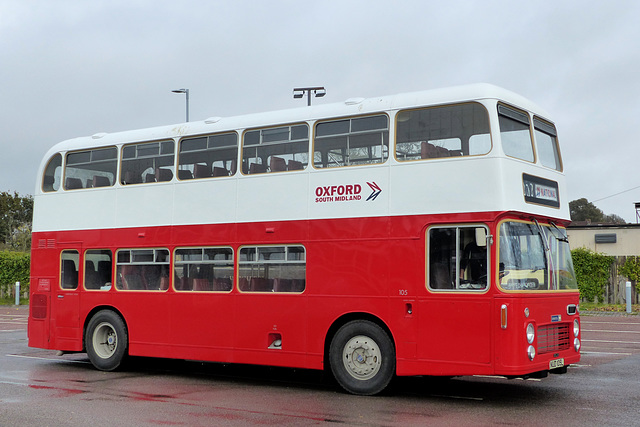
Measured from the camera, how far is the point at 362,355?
1083 centimetres

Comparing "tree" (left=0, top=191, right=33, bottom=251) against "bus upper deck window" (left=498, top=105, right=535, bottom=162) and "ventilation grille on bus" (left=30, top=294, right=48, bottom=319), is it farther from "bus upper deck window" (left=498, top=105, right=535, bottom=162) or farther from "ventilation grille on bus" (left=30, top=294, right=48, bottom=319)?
"bus upper deck window" (left=498, top=105, right=535, bottom=162)

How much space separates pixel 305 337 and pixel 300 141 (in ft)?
9.78

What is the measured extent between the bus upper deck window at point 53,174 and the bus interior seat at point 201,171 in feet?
11.4

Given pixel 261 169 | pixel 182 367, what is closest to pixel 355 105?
pixel 261 169

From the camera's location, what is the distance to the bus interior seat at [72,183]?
578 inches

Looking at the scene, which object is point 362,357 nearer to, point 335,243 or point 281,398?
point 281,398

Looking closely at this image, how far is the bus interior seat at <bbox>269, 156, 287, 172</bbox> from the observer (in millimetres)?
11961

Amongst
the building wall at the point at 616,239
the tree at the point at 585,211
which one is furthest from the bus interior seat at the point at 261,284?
the tree at the point at 585,211

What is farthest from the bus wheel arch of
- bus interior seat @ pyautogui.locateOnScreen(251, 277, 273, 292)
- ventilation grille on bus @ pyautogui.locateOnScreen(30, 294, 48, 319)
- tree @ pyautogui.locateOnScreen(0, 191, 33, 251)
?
tree @ pyautogui.locateOnScreen(0, 191, 33, 251)

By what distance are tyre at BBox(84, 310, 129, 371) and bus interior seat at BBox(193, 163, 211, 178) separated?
3.07 metres

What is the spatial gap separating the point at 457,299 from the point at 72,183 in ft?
27.1

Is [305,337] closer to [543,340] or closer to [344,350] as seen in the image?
[344,350]

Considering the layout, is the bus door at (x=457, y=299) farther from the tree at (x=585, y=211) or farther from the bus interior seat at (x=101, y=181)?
the tree at (x=585, y=211)

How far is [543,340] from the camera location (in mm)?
10164
